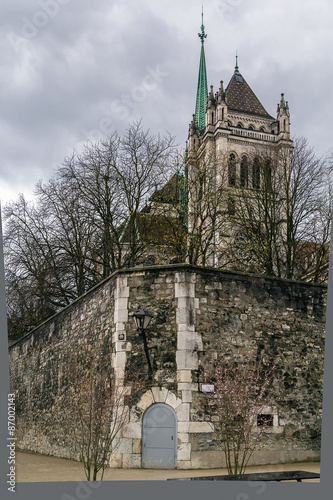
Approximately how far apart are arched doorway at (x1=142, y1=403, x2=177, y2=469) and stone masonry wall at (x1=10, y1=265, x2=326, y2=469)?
0.16 m

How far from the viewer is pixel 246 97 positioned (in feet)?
215

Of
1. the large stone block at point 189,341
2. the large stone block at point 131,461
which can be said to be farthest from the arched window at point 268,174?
the large stone block at point 131,461

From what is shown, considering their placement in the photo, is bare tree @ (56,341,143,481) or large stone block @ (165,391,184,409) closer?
bare tree @ (56,341,143,481)

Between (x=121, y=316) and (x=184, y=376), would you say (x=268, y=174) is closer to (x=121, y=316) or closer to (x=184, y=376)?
(x=121, y=316)

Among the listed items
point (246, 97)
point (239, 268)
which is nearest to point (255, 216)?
point (239, 268)

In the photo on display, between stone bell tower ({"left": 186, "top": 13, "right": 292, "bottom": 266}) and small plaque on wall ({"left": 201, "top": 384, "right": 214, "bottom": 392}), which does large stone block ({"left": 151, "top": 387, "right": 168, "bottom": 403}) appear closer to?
small plaque on wall ({"left": 201, "top": 384, "right": 214, "bottom": 392})

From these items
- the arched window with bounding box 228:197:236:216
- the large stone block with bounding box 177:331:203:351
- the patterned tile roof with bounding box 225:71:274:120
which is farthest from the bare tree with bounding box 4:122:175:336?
the patterned tile roof with bounding box 225:71:274:120

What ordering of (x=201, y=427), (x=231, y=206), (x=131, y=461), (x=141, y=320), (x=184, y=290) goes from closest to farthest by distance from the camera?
(x=131, y=461) → (x=201, y=427) → (x=141, y=320) → (x=184, y=290) → (x=231, y=206)

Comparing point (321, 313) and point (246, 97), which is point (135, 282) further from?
point (246, 97)

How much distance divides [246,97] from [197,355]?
187ft

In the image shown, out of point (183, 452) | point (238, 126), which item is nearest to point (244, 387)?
point (183, 452)

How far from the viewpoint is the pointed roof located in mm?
63188

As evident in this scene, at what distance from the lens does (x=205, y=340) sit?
43.9 ft

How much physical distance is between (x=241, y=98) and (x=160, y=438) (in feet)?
188
